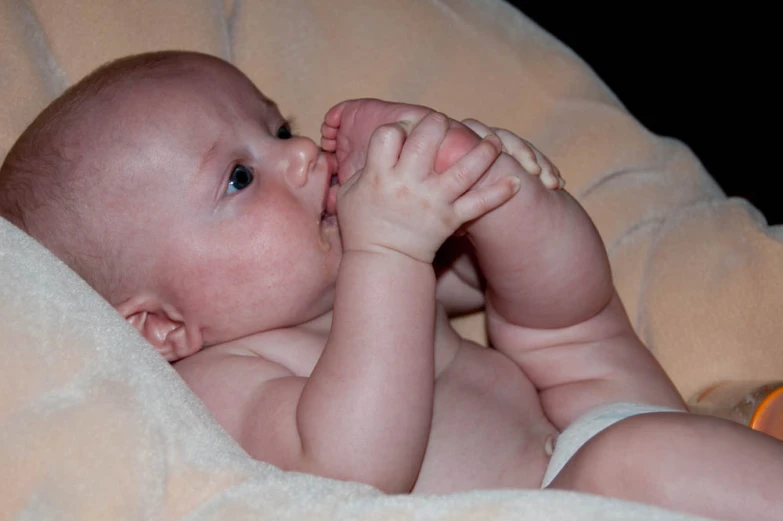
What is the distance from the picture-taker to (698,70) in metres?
2.21

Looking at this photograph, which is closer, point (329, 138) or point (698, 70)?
point (329, 138)

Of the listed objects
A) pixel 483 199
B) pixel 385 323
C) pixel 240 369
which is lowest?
pixel 240 369

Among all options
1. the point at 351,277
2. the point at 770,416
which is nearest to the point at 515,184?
the point at 351,277

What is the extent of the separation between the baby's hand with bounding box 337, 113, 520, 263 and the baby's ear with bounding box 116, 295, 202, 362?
0.26 m

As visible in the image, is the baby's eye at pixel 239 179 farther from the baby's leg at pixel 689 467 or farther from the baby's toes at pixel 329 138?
the baby's leg at pixel 689 467

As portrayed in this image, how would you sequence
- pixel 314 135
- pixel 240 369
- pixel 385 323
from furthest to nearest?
pixel 314 135 → pixel 240 369 → pixel 385 323

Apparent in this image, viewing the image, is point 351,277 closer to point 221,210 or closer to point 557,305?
point 221,210

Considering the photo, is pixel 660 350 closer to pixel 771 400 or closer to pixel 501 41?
pixel 771 400

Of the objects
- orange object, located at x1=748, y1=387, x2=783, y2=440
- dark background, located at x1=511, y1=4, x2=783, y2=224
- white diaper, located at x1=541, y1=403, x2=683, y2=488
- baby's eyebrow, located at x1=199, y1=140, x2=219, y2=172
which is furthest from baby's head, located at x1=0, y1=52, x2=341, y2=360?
dark background, located at x1=511, y1=4, x2=783, y2=224

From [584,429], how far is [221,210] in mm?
488

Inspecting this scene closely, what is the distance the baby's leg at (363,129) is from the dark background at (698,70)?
1.06 m

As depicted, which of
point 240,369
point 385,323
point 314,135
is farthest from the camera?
point 314,135

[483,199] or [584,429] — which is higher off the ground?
[483,199]

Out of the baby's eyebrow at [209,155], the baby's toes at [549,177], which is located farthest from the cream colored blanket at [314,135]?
the baby's toes at [549,177]
